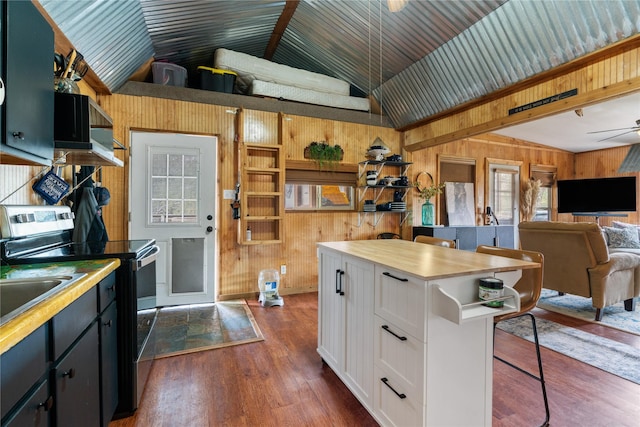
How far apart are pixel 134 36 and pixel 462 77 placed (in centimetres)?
333

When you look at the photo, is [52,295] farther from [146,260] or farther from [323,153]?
[323,153]

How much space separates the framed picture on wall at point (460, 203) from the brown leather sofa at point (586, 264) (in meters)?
1.80

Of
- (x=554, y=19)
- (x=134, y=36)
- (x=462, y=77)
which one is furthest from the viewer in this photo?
(x=462, y=77)

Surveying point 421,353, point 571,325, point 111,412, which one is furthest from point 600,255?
point 111,412

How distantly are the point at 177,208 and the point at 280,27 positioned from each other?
2.56m

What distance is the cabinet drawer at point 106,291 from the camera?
1422 mm

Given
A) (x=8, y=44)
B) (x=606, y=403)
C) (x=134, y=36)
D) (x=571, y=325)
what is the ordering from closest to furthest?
1. (x=8, y=44)
2. (x=606, y=403)
3. (x=134, y=36)
4. (x=571, y=325)

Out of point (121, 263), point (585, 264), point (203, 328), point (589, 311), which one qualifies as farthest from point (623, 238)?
point (121, 263)

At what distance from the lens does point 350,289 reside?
185cm

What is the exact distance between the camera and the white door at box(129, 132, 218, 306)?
3.42 m

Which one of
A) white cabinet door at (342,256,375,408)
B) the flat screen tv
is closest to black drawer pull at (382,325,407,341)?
white cabinet door at (342,256,375,408)

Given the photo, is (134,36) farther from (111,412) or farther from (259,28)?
(111,412)

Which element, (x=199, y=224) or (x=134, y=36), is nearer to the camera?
(x=134, y=36)

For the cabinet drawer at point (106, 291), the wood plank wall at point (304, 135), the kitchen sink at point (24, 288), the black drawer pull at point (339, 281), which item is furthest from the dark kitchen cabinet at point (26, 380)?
the wood plank wall at point (304, 135)
